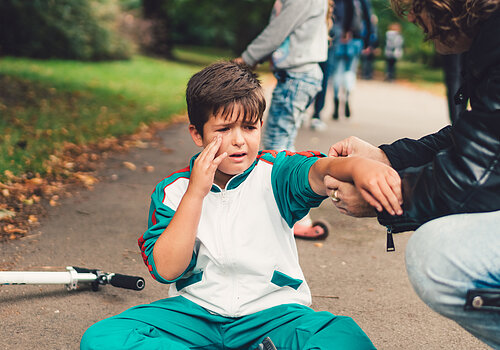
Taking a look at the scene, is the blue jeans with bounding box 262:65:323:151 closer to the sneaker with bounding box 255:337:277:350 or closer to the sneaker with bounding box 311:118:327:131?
the sneaker with bounding box 255:337:277:350

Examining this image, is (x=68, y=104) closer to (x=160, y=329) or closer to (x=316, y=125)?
(x=316, y=125)

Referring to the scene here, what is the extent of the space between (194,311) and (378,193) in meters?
0.90

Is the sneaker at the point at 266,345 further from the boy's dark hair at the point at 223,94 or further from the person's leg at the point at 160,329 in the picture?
the boy's dark hair at the point at 223,94

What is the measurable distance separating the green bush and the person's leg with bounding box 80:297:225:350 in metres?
14.0

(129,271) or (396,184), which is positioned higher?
(396,184)

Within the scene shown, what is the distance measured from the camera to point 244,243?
241cm

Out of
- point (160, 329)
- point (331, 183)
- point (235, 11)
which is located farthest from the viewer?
point (235, 11)

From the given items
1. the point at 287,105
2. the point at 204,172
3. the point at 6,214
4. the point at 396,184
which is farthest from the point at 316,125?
the point at 396,184

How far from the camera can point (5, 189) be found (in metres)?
4.79

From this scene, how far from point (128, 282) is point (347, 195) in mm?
1408

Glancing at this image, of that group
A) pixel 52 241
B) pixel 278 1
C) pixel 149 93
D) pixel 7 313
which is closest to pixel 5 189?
pixel 52 241

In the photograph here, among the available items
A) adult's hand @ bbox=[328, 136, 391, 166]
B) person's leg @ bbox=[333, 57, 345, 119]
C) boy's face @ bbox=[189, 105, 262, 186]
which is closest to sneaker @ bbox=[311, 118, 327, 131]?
person's leg @ bbox=[333, 57, 345, 119]

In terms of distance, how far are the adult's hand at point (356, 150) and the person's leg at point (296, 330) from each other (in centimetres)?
63

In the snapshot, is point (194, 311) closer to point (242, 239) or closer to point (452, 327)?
point (242, 239)
